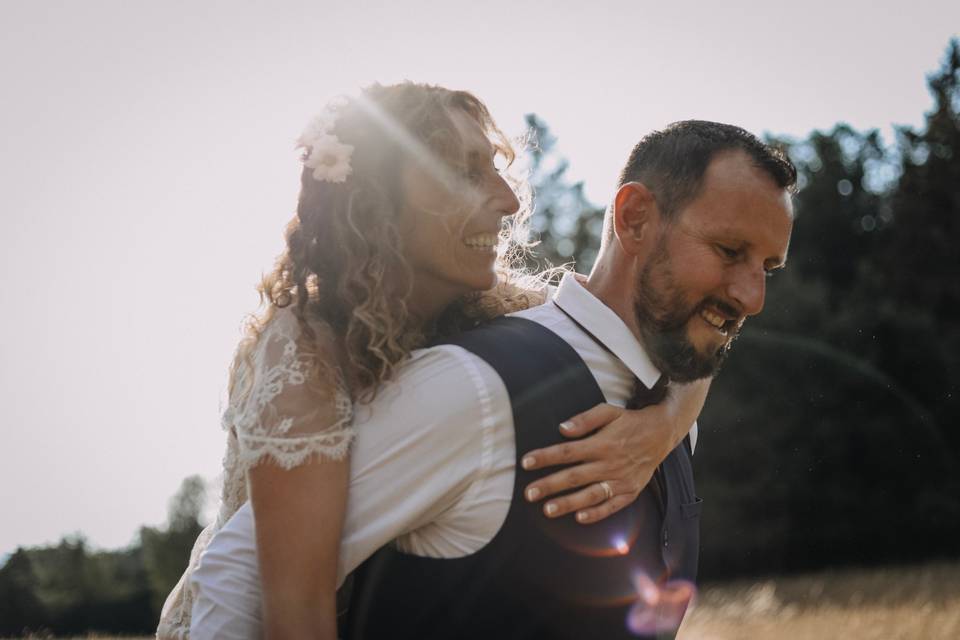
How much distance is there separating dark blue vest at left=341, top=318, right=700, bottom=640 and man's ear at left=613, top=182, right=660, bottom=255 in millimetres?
500

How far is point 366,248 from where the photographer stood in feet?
9.20

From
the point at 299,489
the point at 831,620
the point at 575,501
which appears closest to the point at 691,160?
the point at 575,501

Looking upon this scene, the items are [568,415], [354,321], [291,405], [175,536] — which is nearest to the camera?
[568,415]

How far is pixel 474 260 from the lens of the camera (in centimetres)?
311

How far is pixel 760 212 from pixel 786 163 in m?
0.18

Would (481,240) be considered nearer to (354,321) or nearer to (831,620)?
(354,321)

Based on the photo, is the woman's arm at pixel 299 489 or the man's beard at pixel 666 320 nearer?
the woman's arm at pixel 299 489

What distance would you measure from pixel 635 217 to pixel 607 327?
398 mm

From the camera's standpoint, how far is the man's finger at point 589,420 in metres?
2.35

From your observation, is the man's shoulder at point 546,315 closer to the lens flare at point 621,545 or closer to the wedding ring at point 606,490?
the wedding ring at point 606,490

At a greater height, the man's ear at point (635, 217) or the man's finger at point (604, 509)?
the man's ear at point (635, 217)

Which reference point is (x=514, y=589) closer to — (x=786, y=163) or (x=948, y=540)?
(x=786, y=163)

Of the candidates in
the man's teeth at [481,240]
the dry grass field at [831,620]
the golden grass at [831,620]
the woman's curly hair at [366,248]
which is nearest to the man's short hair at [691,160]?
the man's teeth at [481,240]

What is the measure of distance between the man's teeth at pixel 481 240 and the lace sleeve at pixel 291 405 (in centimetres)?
65
